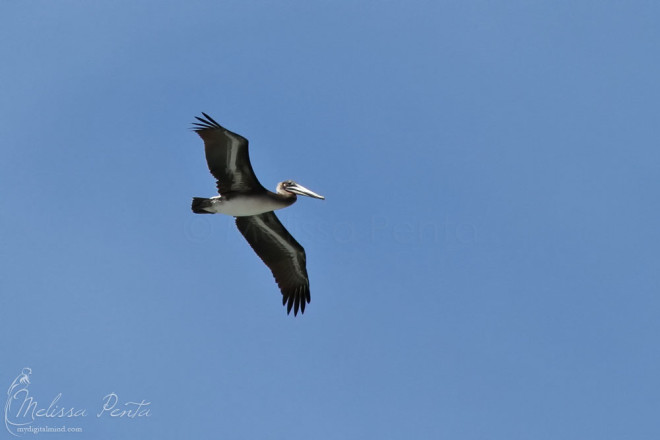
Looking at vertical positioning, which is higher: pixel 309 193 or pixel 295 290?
pixel 309 193

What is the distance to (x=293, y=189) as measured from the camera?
1870 centimetres

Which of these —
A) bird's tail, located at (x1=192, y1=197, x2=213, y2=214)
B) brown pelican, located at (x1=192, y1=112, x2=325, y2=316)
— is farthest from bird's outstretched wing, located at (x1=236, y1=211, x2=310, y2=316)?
bird's tail, located at (x1=192, y1=197, x2=213, y2=214)

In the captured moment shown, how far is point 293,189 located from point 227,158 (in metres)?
1.79

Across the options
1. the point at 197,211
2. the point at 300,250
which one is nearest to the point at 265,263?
the point at 300,250

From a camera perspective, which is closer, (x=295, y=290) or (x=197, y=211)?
(x=197, y=211)

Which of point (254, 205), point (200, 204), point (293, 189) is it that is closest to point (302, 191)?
point (293, 189)

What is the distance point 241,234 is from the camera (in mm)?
19047

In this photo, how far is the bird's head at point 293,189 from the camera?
18.6m

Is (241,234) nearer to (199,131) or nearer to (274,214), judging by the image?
(274,214)

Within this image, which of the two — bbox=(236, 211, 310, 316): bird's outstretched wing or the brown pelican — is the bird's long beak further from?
bbox=(236, 211, 310, 316): bird's outstretched wing

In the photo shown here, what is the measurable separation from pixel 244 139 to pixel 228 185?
3.70 feet

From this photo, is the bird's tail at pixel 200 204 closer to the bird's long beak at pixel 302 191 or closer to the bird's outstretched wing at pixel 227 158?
the bird's outstretched wing at pixel 227 158

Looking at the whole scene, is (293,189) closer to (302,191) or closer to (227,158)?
(302,191)

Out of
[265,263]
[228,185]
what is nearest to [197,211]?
[228,185]
